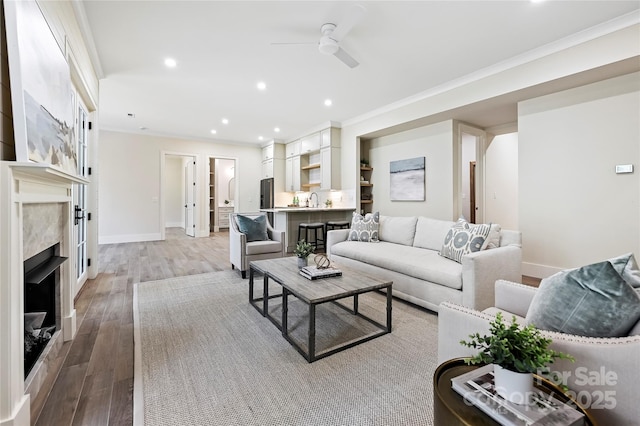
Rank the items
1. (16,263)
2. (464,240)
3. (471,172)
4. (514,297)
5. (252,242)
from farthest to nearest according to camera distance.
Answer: (471,172)
(252,242)
(464,240)
(514,297)
(16,263)

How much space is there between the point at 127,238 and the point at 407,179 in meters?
6.88

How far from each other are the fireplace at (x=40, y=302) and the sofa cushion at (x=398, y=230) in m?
3.55

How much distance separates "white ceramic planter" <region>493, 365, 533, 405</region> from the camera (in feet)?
2.90

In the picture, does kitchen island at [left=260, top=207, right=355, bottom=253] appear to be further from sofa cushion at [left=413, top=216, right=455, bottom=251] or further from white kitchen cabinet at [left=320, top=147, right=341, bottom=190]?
sofa cushion at [left=413, top=216, right=455, bottom=251]

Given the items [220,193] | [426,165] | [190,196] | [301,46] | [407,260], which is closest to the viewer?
[407,260]

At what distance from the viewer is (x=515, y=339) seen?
917 mm

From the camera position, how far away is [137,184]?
7.22m

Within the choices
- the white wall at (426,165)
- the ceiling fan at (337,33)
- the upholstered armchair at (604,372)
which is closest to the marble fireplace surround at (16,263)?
the upholstered armchair at (604,372)

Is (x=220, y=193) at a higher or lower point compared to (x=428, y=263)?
higher

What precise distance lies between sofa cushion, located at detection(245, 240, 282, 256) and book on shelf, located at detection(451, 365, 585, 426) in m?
3.32

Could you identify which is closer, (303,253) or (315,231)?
Answer: (303,253)

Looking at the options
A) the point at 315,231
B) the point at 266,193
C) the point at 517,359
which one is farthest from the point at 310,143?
the point at 517,359

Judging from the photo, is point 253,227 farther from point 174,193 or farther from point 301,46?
point 174,193

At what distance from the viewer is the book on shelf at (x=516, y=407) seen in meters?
0.82
